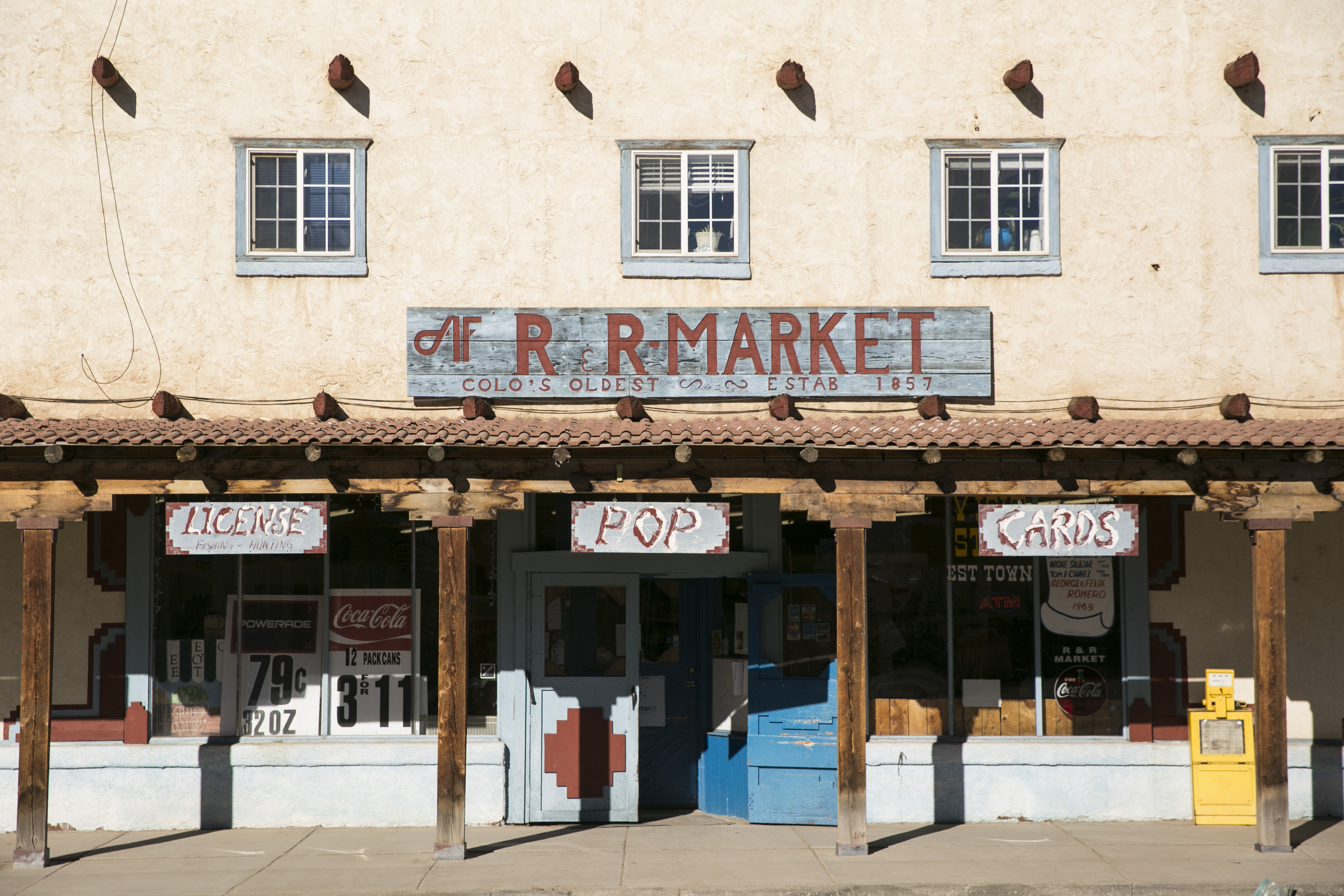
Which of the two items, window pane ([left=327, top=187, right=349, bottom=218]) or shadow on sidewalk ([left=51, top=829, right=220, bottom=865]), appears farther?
window pane ([left=327, top=187, right=349, bottom=218])

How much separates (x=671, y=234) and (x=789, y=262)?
3.57 feet

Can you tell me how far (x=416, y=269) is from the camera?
10258mm

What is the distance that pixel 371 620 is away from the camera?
10.7m

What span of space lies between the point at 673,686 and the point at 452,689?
2.68 metres

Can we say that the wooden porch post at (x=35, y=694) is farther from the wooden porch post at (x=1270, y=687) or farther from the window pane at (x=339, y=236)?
the wooden porch post at (x=1270, y=687)

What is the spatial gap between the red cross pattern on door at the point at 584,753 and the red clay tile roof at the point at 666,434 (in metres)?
2.94

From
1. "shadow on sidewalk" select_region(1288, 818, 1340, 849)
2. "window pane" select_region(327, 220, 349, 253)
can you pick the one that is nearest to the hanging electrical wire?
"window pane" select_region(327, 220, 349, 253)

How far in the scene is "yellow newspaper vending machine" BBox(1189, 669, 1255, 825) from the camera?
1016 centimetres

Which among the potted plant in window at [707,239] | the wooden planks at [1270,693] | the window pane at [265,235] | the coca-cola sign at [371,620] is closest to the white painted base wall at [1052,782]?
the wooden planks at [1270,693]

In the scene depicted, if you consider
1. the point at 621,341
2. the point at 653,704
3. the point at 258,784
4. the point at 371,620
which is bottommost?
the point at 258,784

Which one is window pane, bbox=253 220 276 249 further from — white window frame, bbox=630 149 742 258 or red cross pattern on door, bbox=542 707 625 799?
red cross pattern on door, bbox=542 707 625 799

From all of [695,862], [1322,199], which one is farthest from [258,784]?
[1322,199]

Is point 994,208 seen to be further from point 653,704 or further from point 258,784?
point 258,784

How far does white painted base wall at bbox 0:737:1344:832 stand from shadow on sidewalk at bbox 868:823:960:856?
0.15m
